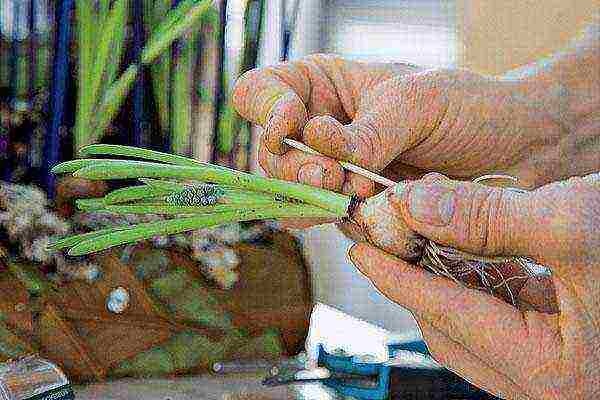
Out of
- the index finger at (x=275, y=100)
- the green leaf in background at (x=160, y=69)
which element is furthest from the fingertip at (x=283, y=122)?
the green leaf in background at (x=160, y=69)

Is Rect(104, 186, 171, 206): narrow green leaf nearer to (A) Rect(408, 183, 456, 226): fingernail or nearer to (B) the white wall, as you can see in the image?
(A) Rect(408, 183, 456, 226): fingernail

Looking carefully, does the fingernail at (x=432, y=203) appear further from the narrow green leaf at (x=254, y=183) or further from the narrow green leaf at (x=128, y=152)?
the narrow green leaf at (x=128, y=152)

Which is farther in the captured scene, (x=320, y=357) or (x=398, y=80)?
(x=320, y=357)

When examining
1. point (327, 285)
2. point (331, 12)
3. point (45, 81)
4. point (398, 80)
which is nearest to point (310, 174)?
point (398, 80)

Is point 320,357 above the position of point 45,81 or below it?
below

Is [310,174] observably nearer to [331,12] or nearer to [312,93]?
[312,93]

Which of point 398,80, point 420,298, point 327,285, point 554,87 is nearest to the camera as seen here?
point 420,298

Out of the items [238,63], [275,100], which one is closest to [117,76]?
[238,63]

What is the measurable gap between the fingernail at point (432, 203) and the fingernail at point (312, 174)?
0.14m

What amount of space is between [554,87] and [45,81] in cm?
63

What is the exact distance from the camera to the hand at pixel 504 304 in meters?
0.61

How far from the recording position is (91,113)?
1.14 metres

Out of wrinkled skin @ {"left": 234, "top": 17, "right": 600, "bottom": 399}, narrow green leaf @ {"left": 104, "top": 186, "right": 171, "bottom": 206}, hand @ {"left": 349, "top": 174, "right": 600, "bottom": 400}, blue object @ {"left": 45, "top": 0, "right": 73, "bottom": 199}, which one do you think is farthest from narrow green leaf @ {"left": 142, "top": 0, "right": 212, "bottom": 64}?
hand @ {"left": 349, "top": 174, "right": 600, "bottom": 400}

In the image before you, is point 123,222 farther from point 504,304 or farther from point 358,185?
point 504,304
